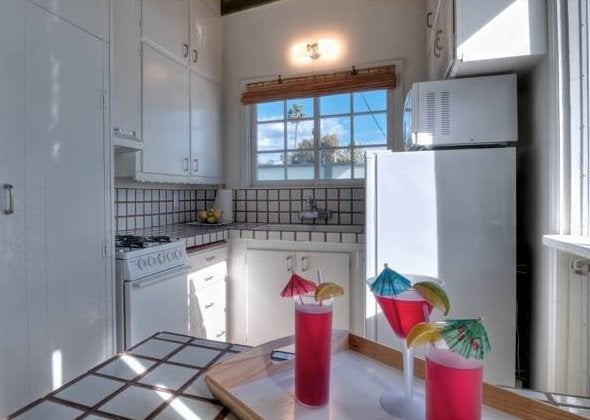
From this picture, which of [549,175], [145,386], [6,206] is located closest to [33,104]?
[6,206]

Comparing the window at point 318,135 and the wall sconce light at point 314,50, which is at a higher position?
the wall sconce light at point 314,50

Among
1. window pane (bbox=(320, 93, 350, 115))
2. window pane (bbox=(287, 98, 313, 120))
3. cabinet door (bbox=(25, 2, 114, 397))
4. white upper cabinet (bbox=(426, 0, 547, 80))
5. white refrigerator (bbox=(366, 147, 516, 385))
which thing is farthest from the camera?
window pane (bbox=(287, 98, 313, 120))

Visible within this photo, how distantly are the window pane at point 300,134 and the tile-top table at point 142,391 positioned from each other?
2448 mm

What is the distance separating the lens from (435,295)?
469 millimetres

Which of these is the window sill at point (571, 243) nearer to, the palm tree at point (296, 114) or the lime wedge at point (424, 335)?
the lime wedge at point (424, 335)

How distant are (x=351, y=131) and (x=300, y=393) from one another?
2.61m

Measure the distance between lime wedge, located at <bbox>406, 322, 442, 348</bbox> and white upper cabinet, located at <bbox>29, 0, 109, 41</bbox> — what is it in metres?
1.75

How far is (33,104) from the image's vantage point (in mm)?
1341

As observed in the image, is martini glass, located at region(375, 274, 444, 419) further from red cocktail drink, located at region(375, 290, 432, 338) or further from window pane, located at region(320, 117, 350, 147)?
window pane, located at region(320, 117, 350, 147)

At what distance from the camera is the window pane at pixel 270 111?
3.11 metres

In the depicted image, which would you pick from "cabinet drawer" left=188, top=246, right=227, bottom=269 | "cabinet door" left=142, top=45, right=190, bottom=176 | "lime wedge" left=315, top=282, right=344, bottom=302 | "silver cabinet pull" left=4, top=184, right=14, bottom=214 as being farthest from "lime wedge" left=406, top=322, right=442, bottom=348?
"cabinet door" left=142, top=45, right=190, bottom=176

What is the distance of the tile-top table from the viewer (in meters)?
0.53

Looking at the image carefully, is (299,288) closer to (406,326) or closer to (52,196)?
(406,326)

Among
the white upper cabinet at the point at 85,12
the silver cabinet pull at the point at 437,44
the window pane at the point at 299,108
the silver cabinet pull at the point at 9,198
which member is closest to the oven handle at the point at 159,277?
the silver cabinet pull at the point at 9,198
